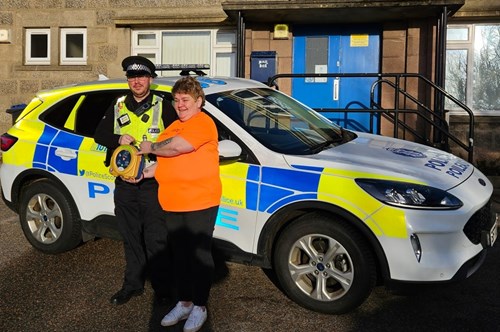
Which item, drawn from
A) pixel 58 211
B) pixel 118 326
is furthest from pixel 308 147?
pixel 58 211

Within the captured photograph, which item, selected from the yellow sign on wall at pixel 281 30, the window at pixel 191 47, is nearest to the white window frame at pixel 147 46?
the window at pixel 191 47

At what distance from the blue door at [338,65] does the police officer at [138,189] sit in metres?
6.20

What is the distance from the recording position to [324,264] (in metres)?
3.66

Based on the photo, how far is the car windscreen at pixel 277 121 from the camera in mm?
4051

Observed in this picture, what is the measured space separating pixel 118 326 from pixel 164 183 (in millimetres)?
1037

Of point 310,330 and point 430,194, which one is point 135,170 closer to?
point 310,330

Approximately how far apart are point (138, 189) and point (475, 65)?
7867mm

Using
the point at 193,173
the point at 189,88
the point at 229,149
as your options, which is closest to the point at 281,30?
the point at 229,149

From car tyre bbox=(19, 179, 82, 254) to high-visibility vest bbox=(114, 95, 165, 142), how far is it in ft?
4.13

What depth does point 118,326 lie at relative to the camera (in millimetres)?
3574

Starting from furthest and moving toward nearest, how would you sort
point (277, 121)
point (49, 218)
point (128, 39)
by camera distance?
point (128, 39) → point (49, 218) → point (277, 121)

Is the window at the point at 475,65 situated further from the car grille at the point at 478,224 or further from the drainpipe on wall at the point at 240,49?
the car grille at the point at 478,224

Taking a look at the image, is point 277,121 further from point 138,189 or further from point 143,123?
point 138,189

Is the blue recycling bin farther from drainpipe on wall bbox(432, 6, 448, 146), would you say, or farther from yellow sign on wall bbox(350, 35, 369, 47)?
drainpipe on wall bbox(432, 6, 448, 146)
